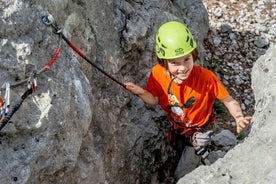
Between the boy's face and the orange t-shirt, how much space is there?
210 mm

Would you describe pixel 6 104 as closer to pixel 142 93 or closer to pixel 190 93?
pixel 142 93

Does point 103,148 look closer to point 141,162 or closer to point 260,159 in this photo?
point 141,162

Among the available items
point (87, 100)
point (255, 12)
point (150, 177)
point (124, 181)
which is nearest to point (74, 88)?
point (87, 100)

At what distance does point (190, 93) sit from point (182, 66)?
419 millimetres

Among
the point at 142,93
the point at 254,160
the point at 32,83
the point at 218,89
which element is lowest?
the point at 218,89

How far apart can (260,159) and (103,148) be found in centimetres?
201

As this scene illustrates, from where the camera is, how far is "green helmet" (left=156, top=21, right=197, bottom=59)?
524 centimetres

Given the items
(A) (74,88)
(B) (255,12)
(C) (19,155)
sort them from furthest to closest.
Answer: (B) (255,12), (A) (74,88), (C) (19,155)

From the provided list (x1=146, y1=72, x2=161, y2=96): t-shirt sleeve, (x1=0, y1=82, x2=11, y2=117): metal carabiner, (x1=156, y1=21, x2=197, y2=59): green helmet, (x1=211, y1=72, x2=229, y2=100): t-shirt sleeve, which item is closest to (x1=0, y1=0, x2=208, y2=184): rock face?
(x1=0, y1=82, x2=11, y2=117): metal carabiner

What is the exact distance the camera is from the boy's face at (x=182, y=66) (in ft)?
17.5

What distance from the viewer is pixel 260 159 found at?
12.6ft

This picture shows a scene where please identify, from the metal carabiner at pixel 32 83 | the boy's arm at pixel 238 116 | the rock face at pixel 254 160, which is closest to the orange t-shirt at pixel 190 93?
the boy's arm at pixel 238 116

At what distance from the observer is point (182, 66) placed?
533cm

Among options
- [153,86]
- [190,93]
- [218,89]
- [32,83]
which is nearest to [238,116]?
[218,89]
